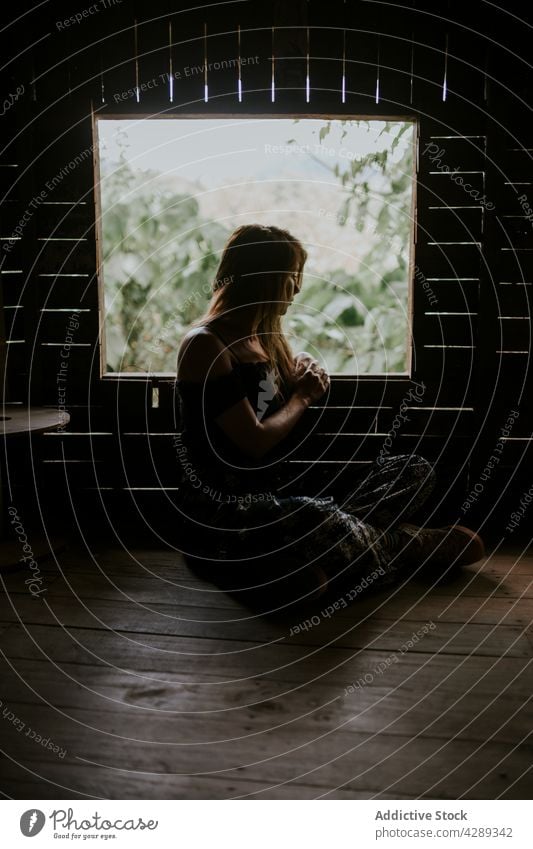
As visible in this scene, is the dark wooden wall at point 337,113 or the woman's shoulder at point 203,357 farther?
the dark wooden wall at point 337,113

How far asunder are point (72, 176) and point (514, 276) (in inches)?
65.2

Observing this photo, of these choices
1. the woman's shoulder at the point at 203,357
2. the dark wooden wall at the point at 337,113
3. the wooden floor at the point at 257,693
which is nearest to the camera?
the wooden floor at the point at 257,693

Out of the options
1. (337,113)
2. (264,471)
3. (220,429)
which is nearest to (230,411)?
(220,429)

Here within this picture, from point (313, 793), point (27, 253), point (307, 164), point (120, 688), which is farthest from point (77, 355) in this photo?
point (313, 793)

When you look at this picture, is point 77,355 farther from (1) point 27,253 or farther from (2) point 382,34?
(2) point 382,34

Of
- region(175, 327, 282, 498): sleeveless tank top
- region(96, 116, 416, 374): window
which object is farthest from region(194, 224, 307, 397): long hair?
region(96, 116, 416, 374): window

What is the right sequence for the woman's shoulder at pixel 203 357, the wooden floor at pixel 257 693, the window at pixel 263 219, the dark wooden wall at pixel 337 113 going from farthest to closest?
the window at pixel 263 219 < the dark wooden wall at pixel 337 113 < the woman's shoulder at pixel 203 357 < the wooden floor at pixel 257 693

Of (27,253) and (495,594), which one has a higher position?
(27,253)

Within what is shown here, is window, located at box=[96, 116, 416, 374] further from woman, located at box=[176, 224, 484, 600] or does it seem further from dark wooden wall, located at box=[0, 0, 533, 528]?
woman, located at box=[176, 224, 484, 600]

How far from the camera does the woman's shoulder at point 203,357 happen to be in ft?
6.43

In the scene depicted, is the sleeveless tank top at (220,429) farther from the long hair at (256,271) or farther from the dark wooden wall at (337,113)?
the dark wooden wall at (337,113)

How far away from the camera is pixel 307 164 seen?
103 inches

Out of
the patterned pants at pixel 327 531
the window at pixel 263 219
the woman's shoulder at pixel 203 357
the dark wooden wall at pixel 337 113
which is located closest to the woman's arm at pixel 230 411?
the woman's shoulder at pixel 203 357

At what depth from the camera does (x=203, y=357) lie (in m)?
1.97
